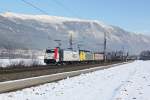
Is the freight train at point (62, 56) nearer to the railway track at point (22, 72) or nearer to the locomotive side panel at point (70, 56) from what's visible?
the locomotive side panel at point (70, 56)

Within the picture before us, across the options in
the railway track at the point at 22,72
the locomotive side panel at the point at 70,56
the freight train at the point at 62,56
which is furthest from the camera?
the locomotive side panel at the point at 70,56

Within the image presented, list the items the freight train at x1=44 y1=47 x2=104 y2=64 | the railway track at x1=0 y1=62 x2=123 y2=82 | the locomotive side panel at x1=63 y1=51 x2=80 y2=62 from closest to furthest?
1. the railway track at x1=0 y1=62 x2=123 y2=82
2. the freight train at x1=44 y1=47 x2=104 y2=64
3. the locomotive side panel at x1=63 y1=51 x2=80 y2=62

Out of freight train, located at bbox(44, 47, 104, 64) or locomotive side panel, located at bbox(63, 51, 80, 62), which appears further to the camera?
locomotive side panel, located at bbox(63, 51, 80, 62)

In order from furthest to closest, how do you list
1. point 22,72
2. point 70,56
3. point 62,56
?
point 70,56
point 62,56
point 22,72

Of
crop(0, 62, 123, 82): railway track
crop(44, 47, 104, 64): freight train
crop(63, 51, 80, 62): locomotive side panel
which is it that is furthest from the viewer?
crop(63, 51, 80, 62): locomotive side panel

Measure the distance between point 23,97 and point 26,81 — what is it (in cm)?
503

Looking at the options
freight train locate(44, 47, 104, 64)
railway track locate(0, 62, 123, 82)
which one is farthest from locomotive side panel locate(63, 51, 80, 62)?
railway track locate(0, 62, 123, 82)

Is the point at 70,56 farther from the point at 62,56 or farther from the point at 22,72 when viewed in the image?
the point at 22,72

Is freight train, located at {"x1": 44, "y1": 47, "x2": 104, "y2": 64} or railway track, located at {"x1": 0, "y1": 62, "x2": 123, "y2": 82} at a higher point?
freight train, located at {"x1": 44, "y1": 47, "x2": 104, "y2": 64}

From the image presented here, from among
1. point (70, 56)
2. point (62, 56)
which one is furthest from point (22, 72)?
point (70, 56)

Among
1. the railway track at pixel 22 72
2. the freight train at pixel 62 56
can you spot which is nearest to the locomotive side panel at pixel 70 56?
the freight train at pixel 62 56

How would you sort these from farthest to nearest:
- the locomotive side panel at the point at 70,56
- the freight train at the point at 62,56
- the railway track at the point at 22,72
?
1. the locomotive side panel at the point at 70,56
2. the freight train at the point at 62,56
3. the railway track at the point at 22,72

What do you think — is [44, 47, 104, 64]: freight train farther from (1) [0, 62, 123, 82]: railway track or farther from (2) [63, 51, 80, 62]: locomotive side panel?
(1) [0, 62, 123, 82]: railway track

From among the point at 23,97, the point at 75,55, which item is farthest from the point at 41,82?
the point at 75,55
